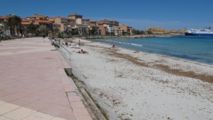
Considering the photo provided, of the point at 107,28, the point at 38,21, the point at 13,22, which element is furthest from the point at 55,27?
the point at 13,22

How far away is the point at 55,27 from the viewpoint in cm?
13562

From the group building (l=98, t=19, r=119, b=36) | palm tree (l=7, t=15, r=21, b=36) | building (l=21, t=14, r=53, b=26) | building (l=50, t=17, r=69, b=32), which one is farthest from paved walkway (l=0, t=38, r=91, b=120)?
building (l=98, t=19, r=119, b=36)

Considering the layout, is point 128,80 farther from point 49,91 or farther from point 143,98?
point 49,91

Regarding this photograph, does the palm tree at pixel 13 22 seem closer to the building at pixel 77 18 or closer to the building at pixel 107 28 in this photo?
the building at pixel 77 18

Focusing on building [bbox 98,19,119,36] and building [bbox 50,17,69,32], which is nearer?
building [bbox 50,17,69,32]

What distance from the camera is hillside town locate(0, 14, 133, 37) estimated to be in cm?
9124

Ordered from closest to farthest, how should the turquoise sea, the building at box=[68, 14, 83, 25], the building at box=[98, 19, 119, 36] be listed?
the turquoise sea
the building at box=[98, 19, 119, 36]
the building at box=[68, 14, 83, 25]

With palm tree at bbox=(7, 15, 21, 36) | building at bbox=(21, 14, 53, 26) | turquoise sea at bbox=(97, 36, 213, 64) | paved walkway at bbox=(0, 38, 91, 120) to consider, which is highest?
building at bbox=(21, 14, 53, 26)

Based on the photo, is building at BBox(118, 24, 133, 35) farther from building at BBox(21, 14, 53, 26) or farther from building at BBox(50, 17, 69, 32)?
building at BBox(21, 14, 53, 26)

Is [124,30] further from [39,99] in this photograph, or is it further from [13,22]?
[39,99]

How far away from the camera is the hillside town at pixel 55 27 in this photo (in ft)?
299

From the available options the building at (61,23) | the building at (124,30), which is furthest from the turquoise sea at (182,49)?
the building at (124,30)

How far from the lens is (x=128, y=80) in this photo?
12.6 m

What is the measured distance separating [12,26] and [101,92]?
3339 inches
